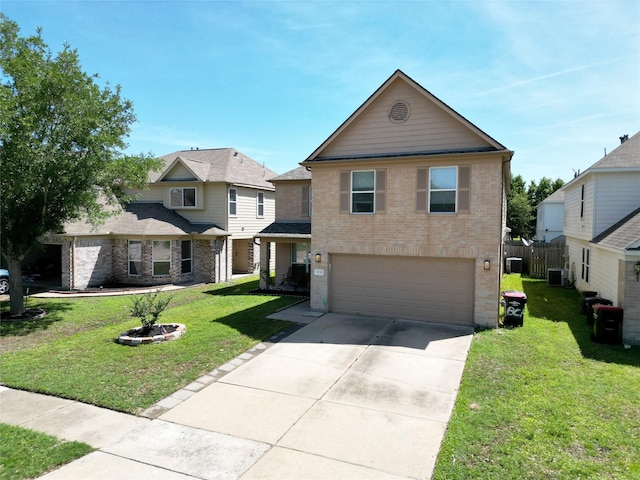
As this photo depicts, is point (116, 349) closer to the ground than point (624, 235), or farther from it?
closer to the ground

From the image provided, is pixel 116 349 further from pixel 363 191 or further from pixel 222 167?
pixel 222 167

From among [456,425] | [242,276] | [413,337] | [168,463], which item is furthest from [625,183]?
A: [242,276]

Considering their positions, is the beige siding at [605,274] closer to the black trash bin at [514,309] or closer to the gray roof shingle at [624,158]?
the black trash bin at [514,309]

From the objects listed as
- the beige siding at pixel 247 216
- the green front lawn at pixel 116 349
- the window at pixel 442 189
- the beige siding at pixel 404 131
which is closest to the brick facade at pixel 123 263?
the beige siding at pixel 247 216

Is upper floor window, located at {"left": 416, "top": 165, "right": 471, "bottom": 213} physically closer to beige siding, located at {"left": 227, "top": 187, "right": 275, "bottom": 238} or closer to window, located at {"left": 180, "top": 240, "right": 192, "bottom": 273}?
beige siding, located at {"left": 227, "top": 187, "right": 275, "bottom": 238}

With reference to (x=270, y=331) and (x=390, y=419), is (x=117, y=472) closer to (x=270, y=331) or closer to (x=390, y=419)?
(x=390, y=419)

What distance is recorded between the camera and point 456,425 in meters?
6.52

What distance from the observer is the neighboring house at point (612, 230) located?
11.2 m

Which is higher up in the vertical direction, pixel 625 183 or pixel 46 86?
pixel 46 86

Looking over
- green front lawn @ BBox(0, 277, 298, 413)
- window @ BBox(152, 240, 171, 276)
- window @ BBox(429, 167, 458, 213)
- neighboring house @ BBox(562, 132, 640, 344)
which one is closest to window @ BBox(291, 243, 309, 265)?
green front lawn @ BBox(0, 277, 298, 413)

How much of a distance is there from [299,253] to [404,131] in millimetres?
8400

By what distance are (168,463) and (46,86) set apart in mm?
11821

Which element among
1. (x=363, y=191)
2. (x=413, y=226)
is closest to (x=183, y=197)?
(x=363, y=191)

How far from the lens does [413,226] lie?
13047 millimetres
